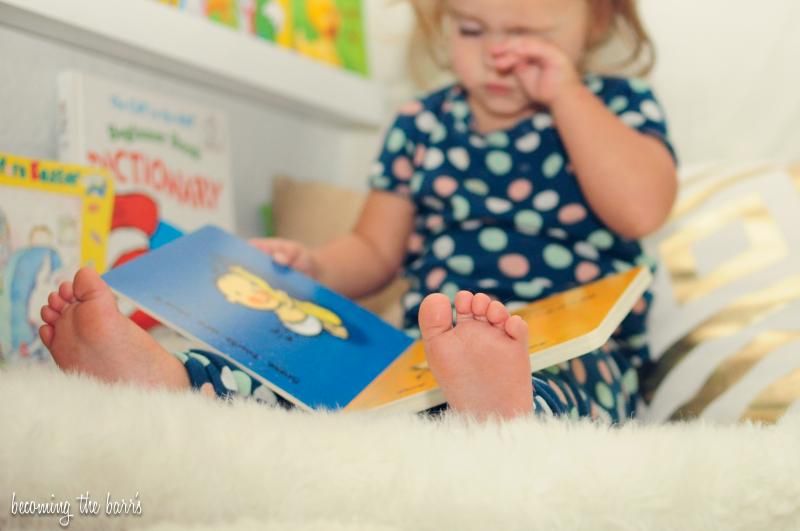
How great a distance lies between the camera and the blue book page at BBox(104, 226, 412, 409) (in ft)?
2.31

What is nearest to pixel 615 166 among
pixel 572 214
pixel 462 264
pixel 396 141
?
pixel 572 214

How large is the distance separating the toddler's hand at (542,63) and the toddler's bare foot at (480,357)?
1.35 ft

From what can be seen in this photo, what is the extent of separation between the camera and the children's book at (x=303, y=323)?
26.7 inches

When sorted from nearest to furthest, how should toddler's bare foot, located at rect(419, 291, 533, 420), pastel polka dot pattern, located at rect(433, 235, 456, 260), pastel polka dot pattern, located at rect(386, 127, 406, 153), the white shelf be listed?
toddler's bare foot, located at rect(419, 291, 533, 420) → the white shelf → pastel polka dot pattern, located at rect(433, 235, 456, 260) → pastel polka dot pattern, located at rect(386, 127, 406, 153)

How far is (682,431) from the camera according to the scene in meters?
0.53

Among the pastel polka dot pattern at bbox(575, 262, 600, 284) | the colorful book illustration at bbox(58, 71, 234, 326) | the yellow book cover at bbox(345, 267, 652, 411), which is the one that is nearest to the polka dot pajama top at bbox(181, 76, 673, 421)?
the pastel polka dot pattern at bbox(575, 262, 600, 284)

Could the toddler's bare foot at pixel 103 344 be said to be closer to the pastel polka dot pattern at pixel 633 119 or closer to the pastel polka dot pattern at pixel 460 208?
the pastel polka dot pattern at pixel 460 208

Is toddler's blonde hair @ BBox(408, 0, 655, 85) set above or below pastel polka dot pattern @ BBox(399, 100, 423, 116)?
above

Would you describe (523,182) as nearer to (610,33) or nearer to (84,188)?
(610,33)

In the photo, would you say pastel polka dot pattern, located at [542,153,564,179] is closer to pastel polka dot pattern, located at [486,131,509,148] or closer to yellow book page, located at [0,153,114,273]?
pastel polka dot pattern, located at [486,131,509,148]

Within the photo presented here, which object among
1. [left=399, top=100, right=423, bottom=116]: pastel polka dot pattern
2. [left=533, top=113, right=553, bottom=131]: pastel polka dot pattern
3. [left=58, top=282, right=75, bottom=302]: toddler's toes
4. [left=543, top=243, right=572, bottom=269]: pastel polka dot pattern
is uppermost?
[left=533, top=113, right=553, bottom=131]: pastel polka dot pattern

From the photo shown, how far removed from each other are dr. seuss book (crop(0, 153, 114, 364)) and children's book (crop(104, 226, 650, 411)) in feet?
0.45

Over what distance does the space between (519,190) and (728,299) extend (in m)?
0.25

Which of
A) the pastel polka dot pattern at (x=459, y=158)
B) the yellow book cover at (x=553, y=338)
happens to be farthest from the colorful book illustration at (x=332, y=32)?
the yellow book cover at (x=553, y=338)
